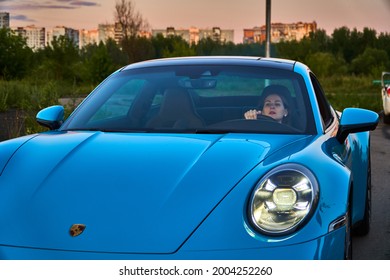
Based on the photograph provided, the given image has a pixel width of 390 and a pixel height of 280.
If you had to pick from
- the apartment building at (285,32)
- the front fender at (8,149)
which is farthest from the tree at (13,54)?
the apartment building at (285,32)

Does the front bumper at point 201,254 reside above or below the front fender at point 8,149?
below

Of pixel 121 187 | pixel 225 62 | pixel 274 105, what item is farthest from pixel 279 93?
pixel 121 187

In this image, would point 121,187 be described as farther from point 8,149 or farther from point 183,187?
point 8,149

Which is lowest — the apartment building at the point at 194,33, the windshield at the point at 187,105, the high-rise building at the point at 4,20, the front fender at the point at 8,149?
the apartment building at the point at 194,33

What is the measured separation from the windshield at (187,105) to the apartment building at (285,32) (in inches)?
→ 4164

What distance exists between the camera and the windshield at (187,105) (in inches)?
186

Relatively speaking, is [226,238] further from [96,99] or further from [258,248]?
[96,99]

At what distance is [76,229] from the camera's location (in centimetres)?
346

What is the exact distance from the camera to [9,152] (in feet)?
13.9

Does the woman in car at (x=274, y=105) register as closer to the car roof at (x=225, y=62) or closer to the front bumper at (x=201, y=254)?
the car roof at (x=225, y=62)

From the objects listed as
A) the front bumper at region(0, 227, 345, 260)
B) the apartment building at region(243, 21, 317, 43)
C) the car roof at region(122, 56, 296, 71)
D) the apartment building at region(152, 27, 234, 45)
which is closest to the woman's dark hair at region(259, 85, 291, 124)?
the car roof at region(122, 56, 296, 71)

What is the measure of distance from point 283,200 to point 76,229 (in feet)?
2.97
